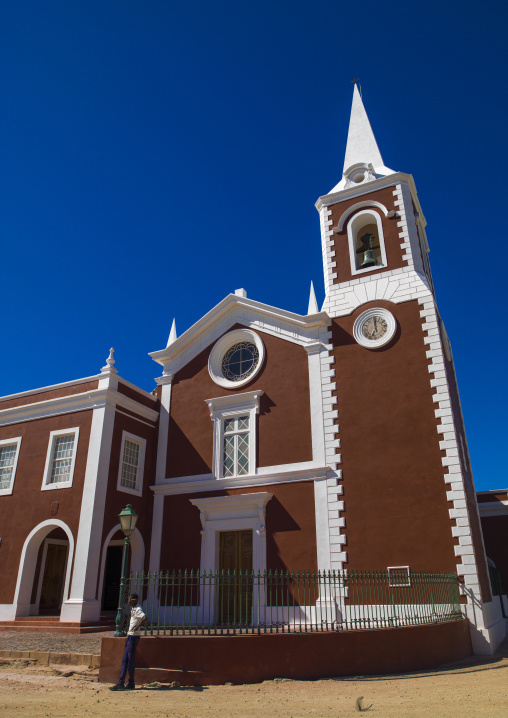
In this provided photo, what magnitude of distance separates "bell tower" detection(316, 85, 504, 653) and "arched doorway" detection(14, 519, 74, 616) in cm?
857

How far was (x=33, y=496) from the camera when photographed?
17266 millimetres

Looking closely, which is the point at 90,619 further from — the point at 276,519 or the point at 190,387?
the point at 190,387

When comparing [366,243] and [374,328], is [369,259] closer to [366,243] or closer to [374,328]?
[366,243]

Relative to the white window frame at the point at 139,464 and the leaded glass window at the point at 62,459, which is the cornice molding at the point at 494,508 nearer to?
the white window frame at the point at 139,464

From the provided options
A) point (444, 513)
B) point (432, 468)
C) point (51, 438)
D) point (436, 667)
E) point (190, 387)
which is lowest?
point (436, 667)

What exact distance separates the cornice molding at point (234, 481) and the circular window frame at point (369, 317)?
404cm

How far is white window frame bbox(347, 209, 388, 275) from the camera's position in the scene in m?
18.2

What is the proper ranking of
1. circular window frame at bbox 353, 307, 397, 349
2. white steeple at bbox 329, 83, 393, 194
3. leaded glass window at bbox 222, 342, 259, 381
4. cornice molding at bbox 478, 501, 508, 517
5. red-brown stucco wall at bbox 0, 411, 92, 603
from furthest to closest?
cornice molding at bbox 478, 501, 508, 517
white steeple at bbox 329, 83, 393, 194
leaded glass window at bbox 222, 342, 259, 381
circular window frame at bbox 353, 307, 397, 349
red-brown stucco wall at bbox 0, 411, 92, 603

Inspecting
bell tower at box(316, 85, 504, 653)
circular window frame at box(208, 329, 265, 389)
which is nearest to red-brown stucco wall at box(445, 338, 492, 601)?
bell tower at box(316, 85, 504, 653)

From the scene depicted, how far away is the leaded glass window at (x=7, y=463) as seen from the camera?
717 inches

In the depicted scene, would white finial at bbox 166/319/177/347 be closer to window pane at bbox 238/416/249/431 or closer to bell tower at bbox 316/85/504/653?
window pane at bbox 238/416/249/431

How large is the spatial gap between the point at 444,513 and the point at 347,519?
2626 millimetres

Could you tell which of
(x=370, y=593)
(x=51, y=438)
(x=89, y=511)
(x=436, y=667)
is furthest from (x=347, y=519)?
(x=51, y=438)

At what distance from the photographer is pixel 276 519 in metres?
16.0
